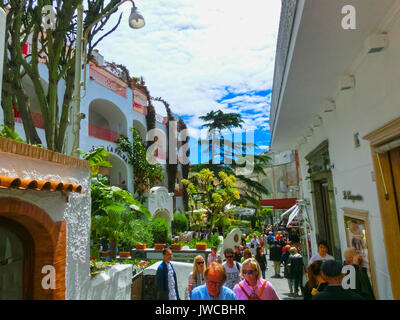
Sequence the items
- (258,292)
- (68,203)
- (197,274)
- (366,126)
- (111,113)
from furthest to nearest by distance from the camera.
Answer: (111,113) → (197,274) → (366,126) → (68,203) → (258,292)

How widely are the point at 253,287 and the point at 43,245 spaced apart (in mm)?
2827

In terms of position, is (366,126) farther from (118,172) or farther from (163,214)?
(163,214)

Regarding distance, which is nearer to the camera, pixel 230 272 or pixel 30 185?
pixel 30 185


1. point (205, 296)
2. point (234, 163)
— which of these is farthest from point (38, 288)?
point (234, 163)

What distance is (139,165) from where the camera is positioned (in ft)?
66.6

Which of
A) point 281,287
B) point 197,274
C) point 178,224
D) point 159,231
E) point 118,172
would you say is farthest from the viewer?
point 178,224

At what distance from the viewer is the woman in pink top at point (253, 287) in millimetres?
3574

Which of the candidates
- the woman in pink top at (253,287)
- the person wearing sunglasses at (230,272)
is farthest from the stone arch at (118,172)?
the woman in pink top at (253,287)

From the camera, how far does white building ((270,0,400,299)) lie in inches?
141

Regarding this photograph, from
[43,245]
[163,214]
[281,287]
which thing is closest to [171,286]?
[43,245]

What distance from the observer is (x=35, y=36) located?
7480mm

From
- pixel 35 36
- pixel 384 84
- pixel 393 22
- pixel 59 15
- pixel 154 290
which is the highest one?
pixel 59 15
